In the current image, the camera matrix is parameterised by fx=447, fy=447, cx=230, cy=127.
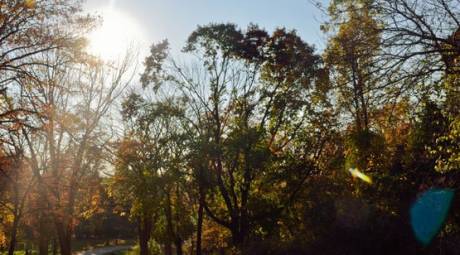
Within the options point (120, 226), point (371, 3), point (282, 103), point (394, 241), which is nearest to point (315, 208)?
point (394, 241)

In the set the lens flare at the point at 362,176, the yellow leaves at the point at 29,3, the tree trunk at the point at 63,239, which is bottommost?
the tree trunk at the point at 63,239

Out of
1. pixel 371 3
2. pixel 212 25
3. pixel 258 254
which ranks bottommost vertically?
pixel 258 254

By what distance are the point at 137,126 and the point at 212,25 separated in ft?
27.7

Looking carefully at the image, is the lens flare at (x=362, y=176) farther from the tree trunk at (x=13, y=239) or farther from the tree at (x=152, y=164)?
the tree trunk at (x=13, y=239)

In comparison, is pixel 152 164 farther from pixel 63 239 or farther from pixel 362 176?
pixel 362 176

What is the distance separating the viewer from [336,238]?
13.2 meters

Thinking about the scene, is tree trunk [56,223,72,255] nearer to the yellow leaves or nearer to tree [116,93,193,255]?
tree [116,93,193,255]

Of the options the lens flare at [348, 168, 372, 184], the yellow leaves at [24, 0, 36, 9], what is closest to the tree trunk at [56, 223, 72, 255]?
the yellow leaves at [24, 0, 36, 9]

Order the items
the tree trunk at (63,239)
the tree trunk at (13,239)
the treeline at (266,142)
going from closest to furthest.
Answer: the treeline at (266,142) → the tree trunk at (63,239) → the tree trunk at (13,239)

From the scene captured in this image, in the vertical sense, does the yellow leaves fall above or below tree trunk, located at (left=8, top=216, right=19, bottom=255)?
above

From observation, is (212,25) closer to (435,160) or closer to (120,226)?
(435,160)

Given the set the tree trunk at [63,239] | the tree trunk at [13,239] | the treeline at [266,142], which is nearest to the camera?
the treeline at [266,142]

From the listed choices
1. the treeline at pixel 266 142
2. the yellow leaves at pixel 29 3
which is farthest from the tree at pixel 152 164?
the yellow leaves at pixel 29 3

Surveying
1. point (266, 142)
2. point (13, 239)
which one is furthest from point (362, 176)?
point (13, 239)
